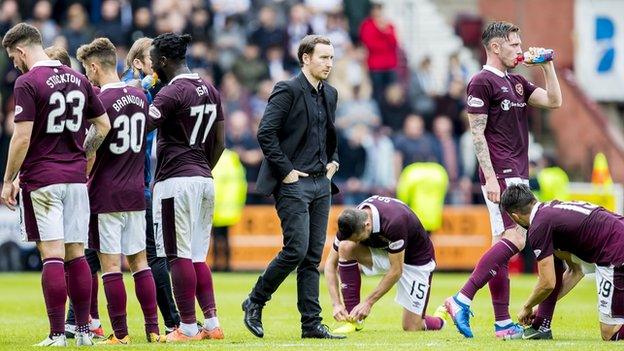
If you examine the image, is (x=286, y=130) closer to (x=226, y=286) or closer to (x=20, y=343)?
(x=20, y=343)

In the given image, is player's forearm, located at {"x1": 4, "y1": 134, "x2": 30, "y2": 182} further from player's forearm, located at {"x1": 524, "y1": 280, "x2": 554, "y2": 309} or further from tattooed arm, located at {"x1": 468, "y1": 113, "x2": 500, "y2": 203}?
player's forearm, located at {"x1": 524, "y1": 280, "x2": 554, "y2": 309}

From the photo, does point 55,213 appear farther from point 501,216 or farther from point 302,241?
point 501,216

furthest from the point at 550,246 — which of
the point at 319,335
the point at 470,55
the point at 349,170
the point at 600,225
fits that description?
the point at 470,55

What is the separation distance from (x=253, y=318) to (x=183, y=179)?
4.64 ft

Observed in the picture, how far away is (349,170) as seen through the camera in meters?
25.5

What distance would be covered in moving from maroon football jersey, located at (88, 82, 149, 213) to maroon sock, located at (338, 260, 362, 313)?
8.52 ft

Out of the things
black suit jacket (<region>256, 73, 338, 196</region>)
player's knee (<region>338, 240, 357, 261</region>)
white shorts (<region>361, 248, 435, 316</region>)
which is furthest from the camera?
white shorts (<region>361, 248, 435, 316</region>)

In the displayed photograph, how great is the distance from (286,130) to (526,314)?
269 cm

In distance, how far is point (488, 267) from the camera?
12.6m

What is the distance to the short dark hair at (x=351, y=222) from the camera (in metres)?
12.8

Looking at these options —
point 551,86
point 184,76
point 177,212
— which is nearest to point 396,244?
point 551,86

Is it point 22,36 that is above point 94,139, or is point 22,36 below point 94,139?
above

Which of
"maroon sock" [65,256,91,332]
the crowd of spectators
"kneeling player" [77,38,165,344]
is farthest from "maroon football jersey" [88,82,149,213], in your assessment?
the crowd of spectators

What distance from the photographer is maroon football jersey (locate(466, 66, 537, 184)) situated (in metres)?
12.8
